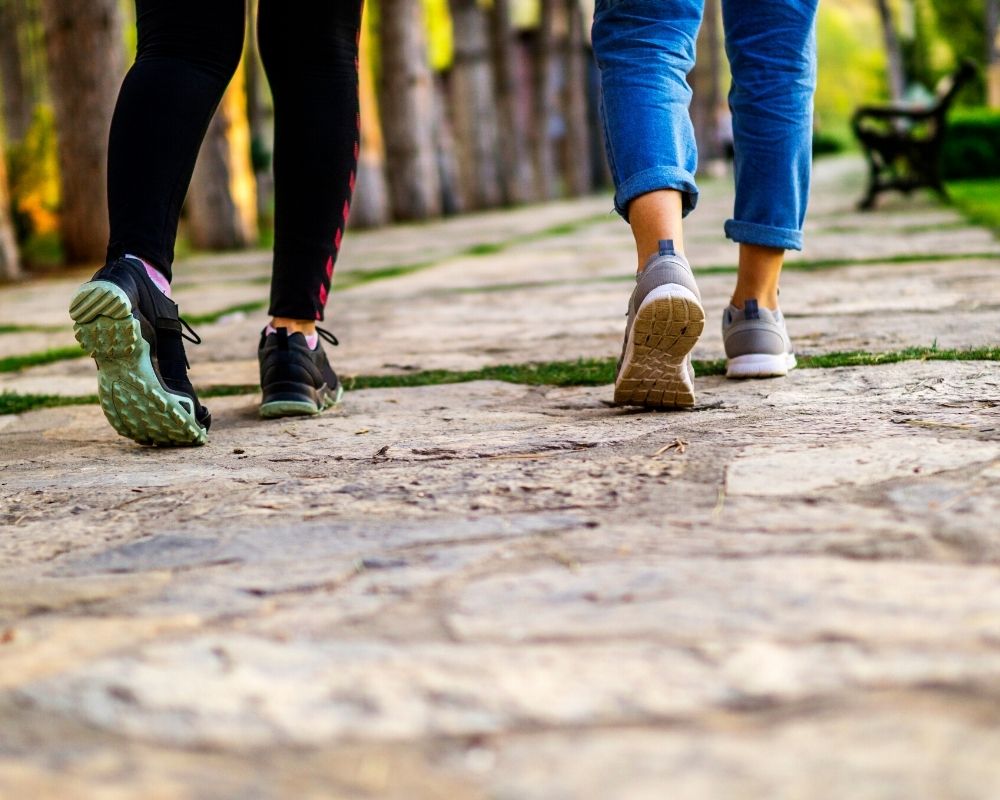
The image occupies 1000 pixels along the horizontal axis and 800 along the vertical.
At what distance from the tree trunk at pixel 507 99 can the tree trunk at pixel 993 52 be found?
986 cm

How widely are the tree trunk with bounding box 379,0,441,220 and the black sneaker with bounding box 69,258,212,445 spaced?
10872 millimetres

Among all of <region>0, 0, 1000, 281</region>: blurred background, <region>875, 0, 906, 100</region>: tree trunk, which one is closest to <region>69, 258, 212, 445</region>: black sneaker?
<region>0, 0, 1000, 281</region>: blurred background

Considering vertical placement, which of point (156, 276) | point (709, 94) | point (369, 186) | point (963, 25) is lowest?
point (156, 276)

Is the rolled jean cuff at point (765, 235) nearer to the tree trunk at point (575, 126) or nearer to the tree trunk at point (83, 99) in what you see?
the tree trunk at point (83, 99)

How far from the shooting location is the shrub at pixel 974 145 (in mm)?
12981

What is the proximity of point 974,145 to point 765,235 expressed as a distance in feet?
37.9

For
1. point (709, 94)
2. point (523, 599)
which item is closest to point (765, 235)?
point (523, 599)

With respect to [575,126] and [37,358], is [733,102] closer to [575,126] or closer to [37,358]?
[37,358]

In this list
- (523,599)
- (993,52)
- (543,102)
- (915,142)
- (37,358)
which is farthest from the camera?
(993,52)

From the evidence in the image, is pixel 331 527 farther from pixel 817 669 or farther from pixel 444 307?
pixel 444 307

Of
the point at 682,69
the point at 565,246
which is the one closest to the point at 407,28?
the point at 565,246

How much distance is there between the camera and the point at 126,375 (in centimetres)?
207

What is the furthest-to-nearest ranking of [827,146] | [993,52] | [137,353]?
[827,146]
[993,52]
[137,353]

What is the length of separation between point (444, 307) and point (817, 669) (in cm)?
339
